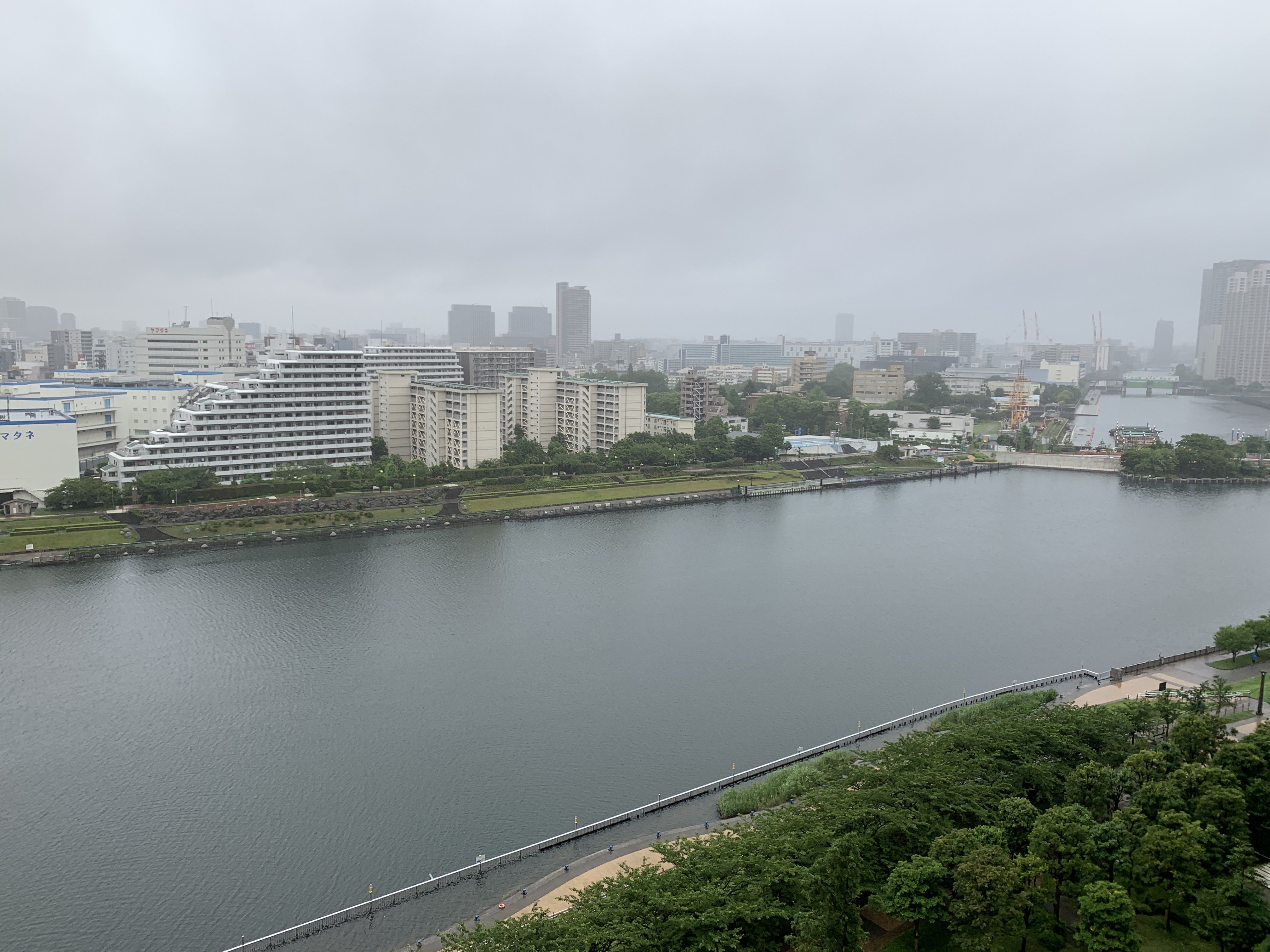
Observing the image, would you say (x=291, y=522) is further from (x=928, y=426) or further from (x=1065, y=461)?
(x=928, y=426)

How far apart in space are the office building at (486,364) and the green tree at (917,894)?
32253 mm

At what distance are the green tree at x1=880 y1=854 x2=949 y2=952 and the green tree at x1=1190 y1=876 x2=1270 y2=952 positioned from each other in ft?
5.04

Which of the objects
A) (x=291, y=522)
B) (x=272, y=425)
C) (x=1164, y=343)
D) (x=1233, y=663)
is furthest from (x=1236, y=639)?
(x=1164, y=343)

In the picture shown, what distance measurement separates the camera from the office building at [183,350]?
32625mm

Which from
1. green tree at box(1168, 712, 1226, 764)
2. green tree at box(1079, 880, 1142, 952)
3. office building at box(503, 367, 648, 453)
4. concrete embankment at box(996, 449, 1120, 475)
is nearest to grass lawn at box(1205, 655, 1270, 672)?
green tree at box(1168, 712, 1226, 764)

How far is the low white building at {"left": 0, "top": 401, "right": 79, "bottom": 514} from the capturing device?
685 inches

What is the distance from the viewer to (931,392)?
150 feet

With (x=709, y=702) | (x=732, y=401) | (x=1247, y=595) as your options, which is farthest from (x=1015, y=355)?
(x=709, y=702)

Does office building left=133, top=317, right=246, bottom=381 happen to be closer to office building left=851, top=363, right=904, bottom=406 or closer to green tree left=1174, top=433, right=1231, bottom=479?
office building left=851, top=363, right=904, bottom=406

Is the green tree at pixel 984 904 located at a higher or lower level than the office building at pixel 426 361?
lower

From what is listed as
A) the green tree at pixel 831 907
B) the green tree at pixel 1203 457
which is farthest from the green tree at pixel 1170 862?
the green tree at pixel 1203 457

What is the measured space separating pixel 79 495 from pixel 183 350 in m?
17.6

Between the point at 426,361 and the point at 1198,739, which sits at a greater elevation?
the point at 426,361

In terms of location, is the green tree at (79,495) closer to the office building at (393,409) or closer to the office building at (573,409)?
the office building at (393,409)
